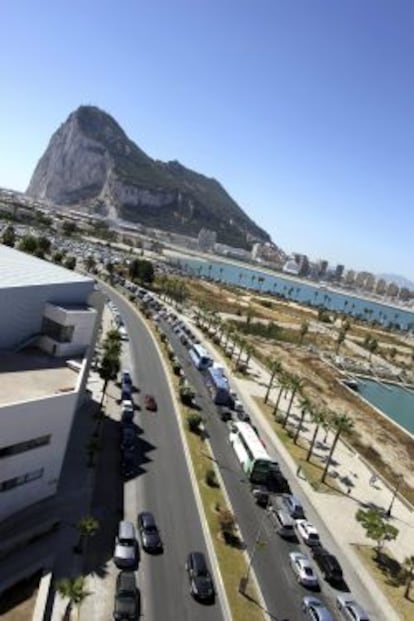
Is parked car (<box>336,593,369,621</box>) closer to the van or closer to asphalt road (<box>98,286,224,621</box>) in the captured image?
the van

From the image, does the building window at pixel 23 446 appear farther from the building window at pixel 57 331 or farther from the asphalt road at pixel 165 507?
the building window at pixel 57 331

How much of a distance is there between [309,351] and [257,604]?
116363 millimetres

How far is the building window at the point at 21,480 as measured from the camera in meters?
45.3

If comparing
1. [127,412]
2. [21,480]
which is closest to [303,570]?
[21,480]

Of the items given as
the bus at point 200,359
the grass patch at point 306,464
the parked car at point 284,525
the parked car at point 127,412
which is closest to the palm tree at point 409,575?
the parked car at point 284,525

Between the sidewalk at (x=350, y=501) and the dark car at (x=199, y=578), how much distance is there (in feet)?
47.5

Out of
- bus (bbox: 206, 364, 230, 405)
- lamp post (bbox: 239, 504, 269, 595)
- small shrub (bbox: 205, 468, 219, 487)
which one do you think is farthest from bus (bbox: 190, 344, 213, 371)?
lamp post (bbox: 239, 504, 269, 595)

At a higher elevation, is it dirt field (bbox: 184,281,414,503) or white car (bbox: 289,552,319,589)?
white car (bbox: 289,552,319,589)

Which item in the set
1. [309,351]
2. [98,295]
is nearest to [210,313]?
[309,351]

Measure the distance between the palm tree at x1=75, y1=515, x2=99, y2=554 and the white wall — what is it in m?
4.89

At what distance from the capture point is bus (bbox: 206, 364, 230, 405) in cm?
8681

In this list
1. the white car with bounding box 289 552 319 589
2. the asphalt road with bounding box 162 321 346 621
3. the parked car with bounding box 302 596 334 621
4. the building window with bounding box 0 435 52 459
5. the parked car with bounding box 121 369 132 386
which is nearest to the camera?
the parked car with bounding box 302 596 334 621

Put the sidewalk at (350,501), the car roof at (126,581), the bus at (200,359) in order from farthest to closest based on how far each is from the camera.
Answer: the bus at (200,359) → the sidewalk at (350,501) → the car roof at (126,581)

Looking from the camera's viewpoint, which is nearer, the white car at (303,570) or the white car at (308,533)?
the white car at (303,570)
